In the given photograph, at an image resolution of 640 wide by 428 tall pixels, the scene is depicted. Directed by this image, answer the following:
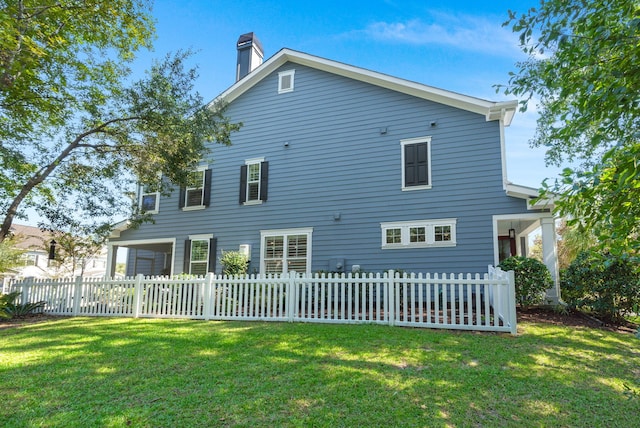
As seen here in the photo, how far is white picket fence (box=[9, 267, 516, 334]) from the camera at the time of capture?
6.61 m

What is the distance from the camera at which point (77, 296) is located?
9836mm

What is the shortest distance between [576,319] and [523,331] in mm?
2361

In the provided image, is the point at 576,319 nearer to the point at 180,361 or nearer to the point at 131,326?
the point at 180,361

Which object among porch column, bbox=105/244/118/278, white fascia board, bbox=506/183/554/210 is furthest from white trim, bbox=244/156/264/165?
white fascia board, bbox=506/183/554/210

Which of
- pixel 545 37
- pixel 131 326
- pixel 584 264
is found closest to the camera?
pixel 545 37

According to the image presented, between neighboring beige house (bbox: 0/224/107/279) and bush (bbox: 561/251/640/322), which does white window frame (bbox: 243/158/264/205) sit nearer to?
bush (bbox: 561/251/640/322)

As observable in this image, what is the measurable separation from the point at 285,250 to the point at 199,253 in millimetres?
3324

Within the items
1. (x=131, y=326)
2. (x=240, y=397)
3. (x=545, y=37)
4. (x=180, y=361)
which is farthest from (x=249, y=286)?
(x=545, y=37)

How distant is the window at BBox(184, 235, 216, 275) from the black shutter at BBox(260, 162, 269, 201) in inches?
91.6

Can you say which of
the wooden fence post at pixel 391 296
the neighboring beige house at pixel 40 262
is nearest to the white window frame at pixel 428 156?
the wooden fence post at pixel 391 296

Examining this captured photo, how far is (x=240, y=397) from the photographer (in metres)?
3.44

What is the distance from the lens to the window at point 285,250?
11.7 metres

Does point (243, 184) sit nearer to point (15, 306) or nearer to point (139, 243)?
point (139, 243)

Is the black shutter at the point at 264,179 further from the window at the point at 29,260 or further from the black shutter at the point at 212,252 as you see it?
the window at the point at 29,260
